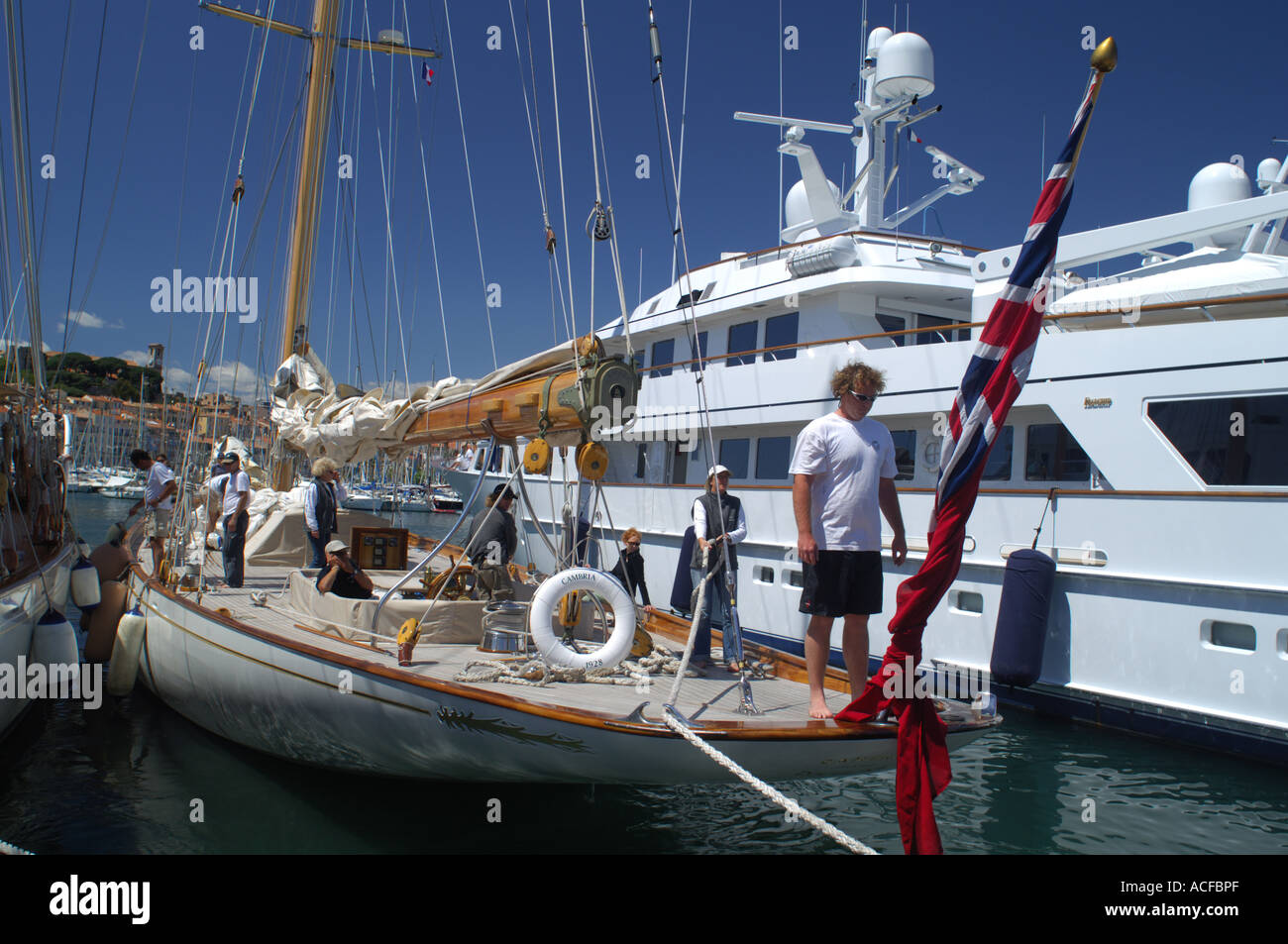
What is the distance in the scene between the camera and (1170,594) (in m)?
7.18

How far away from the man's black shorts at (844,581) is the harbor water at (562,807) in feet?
5.90

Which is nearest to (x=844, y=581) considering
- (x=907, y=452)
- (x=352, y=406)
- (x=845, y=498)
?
(x=845, y=498)

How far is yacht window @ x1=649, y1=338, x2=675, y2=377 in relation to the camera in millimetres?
14031

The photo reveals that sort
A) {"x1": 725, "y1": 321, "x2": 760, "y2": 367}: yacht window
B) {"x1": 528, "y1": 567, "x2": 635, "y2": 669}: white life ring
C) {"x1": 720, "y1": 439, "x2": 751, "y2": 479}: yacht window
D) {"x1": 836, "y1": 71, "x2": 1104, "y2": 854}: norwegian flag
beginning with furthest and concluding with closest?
{"x1": 725, "y1": 321, "x2": 760, "y2": 367}: yacht window → {"x1": 720, "y1": 439, "x2": 751, "y2": 479}: yacht window → {"x1": 528, "y1": 567, "x2": 635, "y2": 669}: white life ring → {"x1": 836, "y1": 71, "x2": 1104, "y2": 854}: norwegian flag

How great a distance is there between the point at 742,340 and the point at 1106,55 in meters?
10.2

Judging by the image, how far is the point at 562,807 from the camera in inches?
207

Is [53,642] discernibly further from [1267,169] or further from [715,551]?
[1267,169]

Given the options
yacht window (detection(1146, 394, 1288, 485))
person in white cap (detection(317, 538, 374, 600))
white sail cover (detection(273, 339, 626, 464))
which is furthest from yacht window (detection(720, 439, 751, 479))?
person in white cap (detection(317, 538, 374, 600))

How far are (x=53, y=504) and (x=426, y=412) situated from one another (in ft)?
22.4

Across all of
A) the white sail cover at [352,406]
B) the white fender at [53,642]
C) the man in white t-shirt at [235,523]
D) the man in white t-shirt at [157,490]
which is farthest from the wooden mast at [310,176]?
the white fender at [53,642]

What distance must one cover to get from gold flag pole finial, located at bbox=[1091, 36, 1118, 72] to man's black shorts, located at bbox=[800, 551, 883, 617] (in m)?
2.13

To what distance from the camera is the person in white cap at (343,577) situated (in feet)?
19.5

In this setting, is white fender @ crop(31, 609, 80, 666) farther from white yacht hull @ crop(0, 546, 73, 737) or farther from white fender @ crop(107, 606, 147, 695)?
white fender @ crop(107, 606, 147, 695)

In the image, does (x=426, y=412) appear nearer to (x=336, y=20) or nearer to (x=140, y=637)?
(x=140, y=637)
